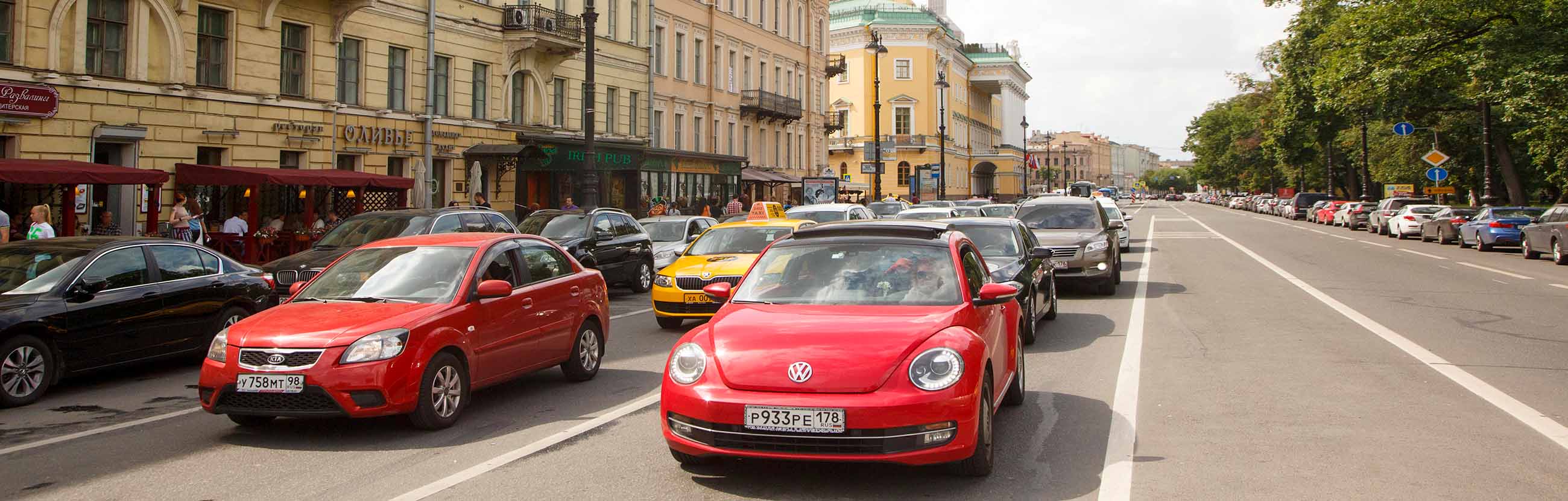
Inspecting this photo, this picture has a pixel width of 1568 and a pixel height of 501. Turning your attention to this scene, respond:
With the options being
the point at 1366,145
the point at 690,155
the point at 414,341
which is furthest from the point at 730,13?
the point at 414,341

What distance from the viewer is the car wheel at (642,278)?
65.9ft

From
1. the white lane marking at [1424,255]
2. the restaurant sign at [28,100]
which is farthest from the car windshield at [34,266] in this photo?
the white lane marking at [1424,255]

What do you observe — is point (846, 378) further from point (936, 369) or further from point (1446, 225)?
point (1446, 225)

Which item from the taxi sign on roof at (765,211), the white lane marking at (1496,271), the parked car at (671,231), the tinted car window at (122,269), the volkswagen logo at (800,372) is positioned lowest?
the volkswagen logo at (800,372)

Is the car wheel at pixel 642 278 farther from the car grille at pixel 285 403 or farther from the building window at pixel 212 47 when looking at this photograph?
the car grille at pixel 285 403

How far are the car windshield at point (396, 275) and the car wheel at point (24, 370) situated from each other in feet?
8.03

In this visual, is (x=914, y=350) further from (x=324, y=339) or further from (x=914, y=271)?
(x=324, y=339)

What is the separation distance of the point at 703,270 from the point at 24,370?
691 cm

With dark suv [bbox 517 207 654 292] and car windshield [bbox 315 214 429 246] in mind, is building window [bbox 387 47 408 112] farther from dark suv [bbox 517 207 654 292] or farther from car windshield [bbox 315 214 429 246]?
car windshield [bbox 315 214 429 246]

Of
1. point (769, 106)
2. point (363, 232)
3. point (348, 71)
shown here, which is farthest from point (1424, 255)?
point (769, 106)

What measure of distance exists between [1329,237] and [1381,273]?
20.7 metres

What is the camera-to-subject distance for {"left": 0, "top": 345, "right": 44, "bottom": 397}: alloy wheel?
8742 millimetres

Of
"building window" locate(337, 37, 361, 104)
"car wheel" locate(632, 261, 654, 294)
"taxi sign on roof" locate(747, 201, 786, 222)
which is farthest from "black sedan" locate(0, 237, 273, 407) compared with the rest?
"building window" locate(337, 37, 361, 104)

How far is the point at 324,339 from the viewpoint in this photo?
710cm
